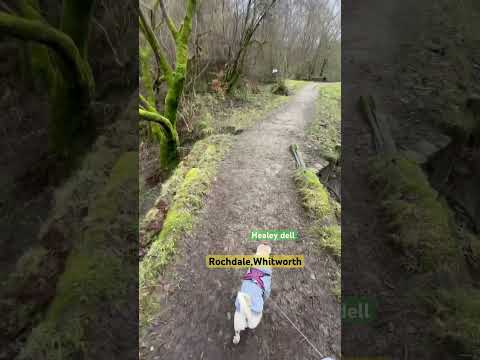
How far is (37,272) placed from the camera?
6.51 feet

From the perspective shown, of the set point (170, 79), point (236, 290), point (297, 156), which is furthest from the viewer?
point (170, 79)

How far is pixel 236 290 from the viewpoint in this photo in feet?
5.57

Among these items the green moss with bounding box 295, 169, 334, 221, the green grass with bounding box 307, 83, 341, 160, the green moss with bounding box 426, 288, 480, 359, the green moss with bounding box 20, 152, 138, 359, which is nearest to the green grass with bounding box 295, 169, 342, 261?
the green moss with bounding box 295, 169, 334, 221

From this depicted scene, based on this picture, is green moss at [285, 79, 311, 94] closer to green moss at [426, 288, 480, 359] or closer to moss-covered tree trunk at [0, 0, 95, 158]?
moss-covered tree trunk at [0, 0, 95, 158]

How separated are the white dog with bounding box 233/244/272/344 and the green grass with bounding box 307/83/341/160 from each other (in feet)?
8.88

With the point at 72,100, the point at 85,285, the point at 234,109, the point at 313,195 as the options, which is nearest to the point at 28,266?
the point at 85,285

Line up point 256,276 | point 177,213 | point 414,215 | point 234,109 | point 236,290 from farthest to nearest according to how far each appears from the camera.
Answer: point 234,109 → point 177,213 → point 414,215 → point 236,290 → point 256,276

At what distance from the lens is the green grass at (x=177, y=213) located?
1790 mm

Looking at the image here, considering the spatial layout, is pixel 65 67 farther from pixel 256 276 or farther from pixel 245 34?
pixel 245 34

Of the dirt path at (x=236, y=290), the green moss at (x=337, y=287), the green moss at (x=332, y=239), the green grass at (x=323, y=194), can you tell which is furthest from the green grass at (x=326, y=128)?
the green moss at (x=337, y=287)

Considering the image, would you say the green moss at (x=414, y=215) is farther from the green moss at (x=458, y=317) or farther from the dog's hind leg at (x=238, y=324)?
the dog's hind leg at (x=238, y=324)

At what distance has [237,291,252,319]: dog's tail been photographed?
4.70ft

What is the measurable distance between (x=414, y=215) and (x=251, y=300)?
2046mm

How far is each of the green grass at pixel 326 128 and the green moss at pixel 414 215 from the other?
1.07 metres
